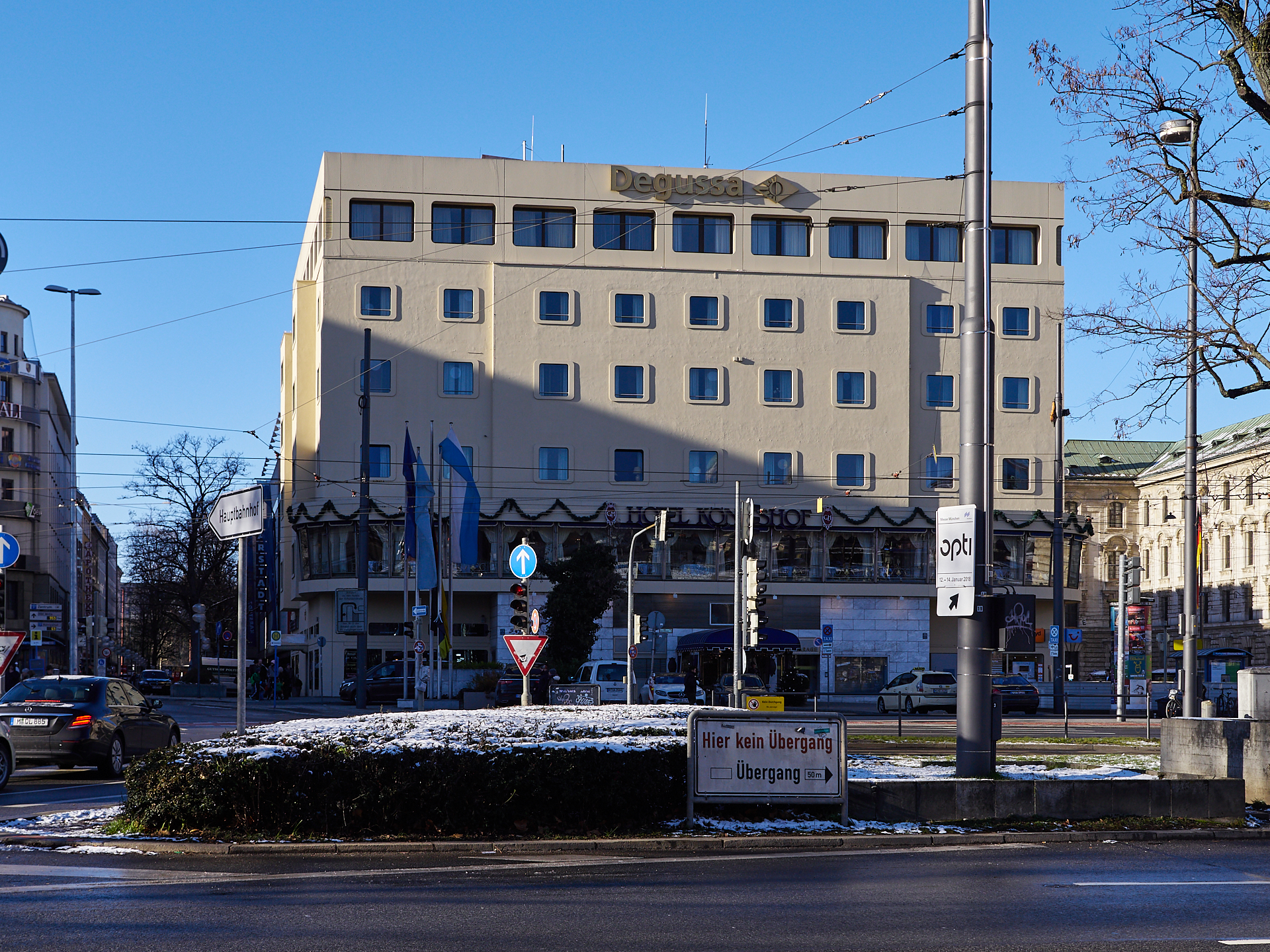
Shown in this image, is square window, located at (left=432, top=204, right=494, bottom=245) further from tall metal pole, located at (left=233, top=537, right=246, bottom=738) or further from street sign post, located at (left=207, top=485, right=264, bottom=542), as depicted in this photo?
street sign post, located at (left=207, top=485, right=264, bottom=542)

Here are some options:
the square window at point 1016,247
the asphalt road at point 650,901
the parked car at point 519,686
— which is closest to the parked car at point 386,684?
the parked car at point 519,686

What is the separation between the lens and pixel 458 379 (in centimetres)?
6512

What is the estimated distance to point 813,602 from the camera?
6544 cm

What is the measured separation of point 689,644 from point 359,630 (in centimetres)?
1288

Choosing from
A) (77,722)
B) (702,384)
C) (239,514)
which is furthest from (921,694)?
(239,514)

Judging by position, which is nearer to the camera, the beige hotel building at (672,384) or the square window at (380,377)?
the square window at (380,377)

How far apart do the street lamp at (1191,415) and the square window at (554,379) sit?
3925 centimetres

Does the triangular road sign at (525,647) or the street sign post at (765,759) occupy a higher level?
the triangular road sign at (525,647)

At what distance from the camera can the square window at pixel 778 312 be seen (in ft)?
218

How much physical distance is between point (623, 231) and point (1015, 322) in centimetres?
1942

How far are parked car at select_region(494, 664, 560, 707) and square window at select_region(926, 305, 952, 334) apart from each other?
90.2 feet

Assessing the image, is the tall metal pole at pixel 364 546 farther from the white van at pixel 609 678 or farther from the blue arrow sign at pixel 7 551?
the blue arrow sign at pixel 7 551

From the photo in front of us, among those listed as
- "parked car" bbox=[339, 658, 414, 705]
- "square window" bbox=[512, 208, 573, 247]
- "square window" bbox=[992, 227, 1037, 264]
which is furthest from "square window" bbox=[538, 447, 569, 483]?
"square window" bbox=[992, 227, 1037, 264]

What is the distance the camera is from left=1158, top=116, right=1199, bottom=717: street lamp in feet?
59.8
